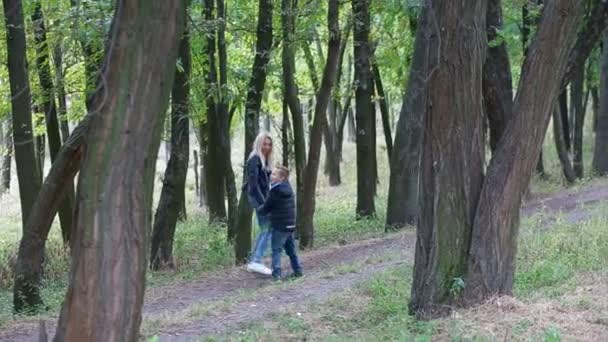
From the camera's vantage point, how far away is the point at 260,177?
40.1 feet

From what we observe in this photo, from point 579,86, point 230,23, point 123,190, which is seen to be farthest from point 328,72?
point 579,86

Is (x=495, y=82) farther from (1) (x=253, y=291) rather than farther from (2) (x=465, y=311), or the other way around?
(2) (x=465, y=311)

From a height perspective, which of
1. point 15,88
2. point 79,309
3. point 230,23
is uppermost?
point 230,23

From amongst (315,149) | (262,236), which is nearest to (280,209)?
(262,236)

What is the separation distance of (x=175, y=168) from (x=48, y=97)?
11.3ft

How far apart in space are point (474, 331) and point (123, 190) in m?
3.44

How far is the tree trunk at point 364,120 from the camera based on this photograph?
59.3 feet

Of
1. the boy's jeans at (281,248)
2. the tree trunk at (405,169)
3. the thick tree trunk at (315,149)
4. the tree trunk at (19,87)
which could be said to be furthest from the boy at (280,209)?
the tree trunk at (405,169)

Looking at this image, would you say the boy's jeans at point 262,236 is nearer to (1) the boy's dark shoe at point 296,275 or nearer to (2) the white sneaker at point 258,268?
(2) the white sneaker at point 258,268

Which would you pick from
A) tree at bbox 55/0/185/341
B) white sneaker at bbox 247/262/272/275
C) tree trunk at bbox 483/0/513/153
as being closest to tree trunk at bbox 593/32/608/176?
tree trunk at bbox 483/0/513/153

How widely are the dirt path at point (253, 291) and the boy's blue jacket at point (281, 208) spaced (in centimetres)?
84

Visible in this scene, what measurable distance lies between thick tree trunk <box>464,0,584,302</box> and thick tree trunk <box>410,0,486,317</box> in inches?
6.3

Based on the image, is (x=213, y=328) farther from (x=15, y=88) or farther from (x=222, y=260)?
(x=222, y=260)

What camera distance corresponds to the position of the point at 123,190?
5691 mm
